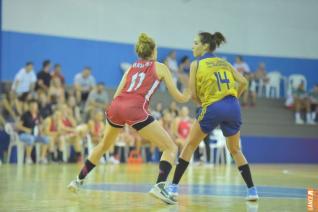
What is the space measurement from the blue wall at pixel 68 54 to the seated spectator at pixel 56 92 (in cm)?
341

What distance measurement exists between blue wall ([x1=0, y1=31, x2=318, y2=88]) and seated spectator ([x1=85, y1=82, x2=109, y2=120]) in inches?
138

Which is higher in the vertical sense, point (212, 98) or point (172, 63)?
point (172, 63)

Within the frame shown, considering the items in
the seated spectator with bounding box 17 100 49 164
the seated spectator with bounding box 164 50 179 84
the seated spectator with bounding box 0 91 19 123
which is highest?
the seated spectator with bounding box 164 50 179 84

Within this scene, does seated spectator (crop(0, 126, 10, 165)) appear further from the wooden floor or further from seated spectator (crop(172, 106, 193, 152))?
the wooden floor

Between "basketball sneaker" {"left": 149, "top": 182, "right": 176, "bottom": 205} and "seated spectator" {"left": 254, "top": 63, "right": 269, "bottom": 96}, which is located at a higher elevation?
"seated spectator" {"left": 254, "top": 63, "right": 269, "bottom": 96}

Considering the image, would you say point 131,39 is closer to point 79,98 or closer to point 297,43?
point 79,98

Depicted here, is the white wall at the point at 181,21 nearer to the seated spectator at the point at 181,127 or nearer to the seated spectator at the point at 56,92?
the seated spectator at the point at 56,92

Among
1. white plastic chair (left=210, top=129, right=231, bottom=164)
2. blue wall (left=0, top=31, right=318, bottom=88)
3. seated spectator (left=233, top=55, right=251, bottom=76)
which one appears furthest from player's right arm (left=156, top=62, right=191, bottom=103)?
seated spectator (left=233, top=55, right=251, bottom=76)

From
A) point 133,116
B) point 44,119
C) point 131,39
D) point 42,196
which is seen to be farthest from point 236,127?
point 131,39

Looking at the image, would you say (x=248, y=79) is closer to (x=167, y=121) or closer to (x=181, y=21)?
(x=181, y=21)

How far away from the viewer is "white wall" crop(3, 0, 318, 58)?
22.2 m

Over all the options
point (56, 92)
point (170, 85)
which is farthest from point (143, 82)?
point (56, 92)

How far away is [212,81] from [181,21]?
18.8 meters

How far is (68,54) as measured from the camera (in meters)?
22.6
